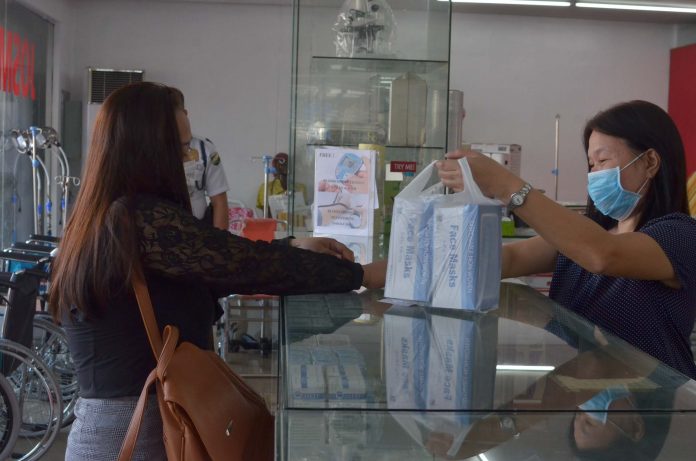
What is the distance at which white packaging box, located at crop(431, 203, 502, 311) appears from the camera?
1.57 meters

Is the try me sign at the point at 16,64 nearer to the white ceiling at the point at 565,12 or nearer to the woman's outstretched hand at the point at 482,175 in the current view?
the white ceiling at the point at 565,12

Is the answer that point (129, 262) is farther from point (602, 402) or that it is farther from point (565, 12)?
point (565, 12)

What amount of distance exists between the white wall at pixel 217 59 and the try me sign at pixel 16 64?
3.54 ft

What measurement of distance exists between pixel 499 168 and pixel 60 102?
27.9ft

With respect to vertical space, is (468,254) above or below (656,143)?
below

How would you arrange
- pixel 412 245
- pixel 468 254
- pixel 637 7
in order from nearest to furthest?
pixel 468 254
pixel 412 245
pixel 637 7

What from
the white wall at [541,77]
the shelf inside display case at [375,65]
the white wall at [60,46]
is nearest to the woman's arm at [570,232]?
the shelf inside display case at [375,65]

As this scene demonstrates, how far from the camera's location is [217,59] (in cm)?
984

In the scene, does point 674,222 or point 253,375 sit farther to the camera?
point 253,375

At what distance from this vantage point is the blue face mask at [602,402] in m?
1.06

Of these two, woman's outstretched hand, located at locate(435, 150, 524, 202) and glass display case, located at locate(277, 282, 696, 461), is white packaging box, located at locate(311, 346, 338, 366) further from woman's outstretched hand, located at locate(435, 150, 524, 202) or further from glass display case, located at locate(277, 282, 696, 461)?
woman's outstretched hand, located at locate(435, 150, 524, 202)

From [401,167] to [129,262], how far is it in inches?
52.0

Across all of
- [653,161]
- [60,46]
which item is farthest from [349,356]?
[60,46]

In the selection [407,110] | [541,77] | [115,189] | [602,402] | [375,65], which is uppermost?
[541,77]
